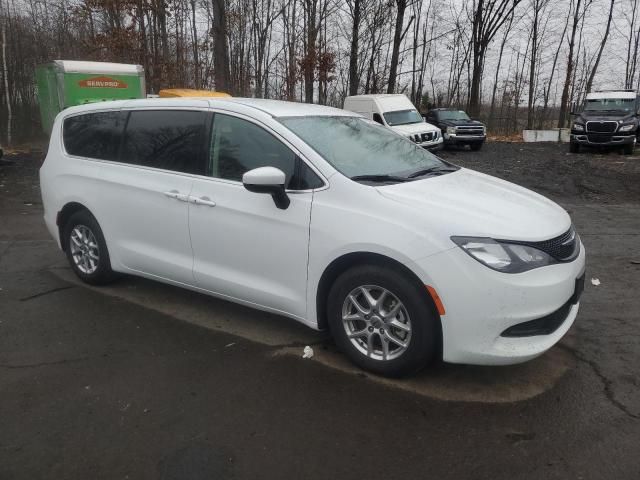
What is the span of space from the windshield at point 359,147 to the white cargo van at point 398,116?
1254cm

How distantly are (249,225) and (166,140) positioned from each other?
120 centimetres

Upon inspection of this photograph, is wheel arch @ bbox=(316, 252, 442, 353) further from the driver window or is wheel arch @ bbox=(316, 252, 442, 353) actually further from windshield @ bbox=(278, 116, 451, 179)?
the driver window

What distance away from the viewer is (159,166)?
428cm

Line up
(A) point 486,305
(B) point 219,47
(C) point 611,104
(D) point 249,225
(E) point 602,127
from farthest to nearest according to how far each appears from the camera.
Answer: (C) point 611,104 < (E) point 602,127 < (B) point 219,47 < (D) point 249,225 < (A) point 486,305

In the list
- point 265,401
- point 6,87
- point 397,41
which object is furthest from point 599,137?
point 6,87

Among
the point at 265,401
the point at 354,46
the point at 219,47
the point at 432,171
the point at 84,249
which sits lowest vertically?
the point at 265,401

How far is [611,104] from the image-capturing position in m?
18.9

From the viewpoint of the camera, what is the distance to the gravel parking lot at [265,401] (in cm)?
257

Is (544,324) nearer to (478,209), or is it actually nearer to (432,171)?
(478,209)

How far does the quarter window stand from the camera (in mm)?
3523

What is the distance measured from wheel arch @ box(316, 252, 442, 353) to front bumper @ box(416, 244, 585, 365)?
72 millimetres

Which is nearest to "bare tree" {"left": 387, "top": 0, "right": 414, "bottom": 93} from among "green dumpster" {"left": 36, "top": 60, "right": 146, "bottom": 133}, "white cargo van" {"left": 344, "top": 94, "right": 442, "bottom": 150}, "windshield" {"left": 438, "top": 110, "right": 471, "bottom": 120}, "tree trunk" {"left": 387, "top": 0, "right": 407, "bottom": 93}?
"tree trunk" {"left": 387, "top": 0, "right": 407, "bottom": 93}

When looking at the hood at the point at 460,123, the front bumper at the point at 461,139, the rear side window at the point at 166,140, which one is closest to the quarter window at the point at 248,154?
the rear side window at the point at 166,140

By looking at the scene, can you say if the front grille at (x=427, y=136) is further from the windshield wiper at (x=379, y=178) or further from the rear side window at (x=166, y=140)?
the windshield wiper at (x=379, y=178)
